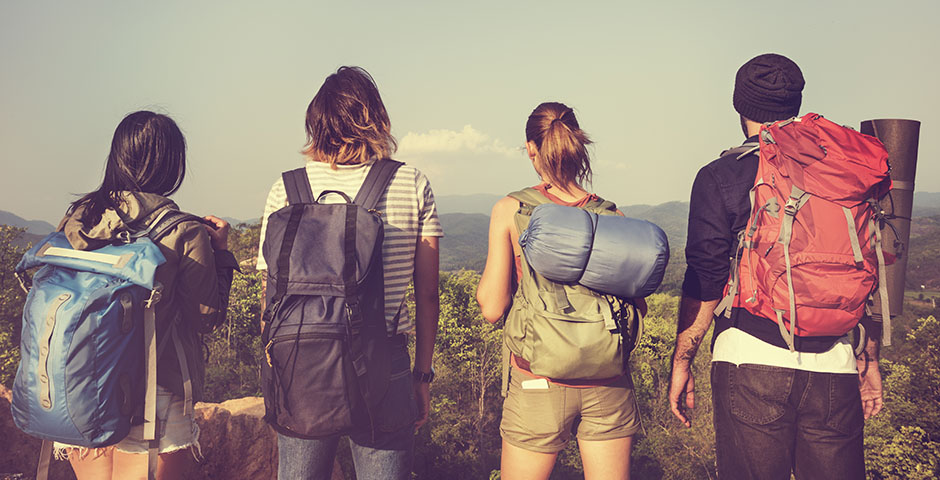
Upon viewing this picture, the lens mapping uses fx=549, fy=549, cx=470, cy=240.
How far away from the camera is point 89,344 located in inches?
86.7

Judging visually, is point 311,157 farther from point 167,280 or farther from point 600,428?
point 600,428

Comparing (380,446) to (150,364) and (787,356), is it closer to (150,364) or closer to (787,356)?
(150,364)

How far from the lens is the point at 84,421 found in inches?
87.4

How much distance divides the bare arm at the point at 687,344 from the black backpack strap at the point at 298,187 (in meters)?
1.85

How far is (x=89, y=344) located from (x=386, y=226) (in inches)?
50.1

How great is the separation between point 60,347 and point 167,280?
0.45 meters

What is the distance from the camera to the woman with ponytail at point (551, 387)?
2529 millimetres

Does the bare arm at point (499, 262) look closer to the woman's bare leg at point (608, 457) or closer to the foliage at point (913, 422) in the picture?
the woman's bare leg at point (608, 457)

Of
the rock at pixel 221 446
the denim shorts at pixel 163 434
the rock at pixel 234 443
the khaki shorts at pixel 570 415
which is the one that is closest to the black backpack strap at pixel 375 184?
the khaki shorts at pixel 570 415

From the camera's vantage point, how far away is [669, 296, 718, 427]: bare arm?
2650 millimetres

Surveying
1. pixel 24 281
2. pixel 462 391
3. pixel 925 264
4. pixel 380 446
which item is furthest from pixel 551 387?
pixel 925 264

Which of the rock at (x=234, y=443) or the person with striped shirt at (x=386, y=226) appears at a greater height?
the person with striped shirt at (x=386, y=226)

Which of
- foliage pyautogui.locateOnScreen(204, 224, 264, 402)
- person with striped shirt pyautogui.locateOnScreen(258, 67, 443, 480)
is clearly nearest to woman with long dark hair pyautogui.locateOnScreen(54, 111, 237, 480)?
person with striped shirt pyautogui.locateOnScreen(258, 67, 443, 480)

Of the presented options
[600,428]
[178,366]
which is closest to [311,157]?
[178,366]
